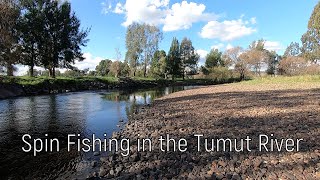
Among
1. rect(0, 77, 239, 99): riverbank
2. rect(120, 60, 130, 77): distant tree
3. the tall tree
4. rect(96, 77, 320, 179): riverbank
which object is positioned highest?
the tall tree

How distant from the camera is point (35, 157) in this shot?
25.7 feet

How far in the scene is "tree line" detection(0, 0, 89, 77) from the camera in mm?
42219

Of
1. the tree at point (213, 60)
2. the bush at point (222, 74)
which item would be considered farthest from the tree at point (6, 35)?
the tree at point (213, 60)

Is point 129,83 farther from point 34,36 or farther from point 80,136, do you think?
point 80,136

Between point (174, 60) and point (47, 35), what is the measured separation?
3941cm

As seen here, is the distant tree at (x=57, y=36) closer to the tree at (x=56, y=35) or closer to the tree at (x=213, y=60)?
the tree at (x=56, y=35)

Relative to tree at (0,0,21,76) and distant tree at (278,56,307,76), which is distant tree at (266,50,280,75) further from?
tree at (0,0,21,76)

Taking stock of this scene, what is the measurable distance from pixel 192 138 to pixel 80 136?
4.86 meters

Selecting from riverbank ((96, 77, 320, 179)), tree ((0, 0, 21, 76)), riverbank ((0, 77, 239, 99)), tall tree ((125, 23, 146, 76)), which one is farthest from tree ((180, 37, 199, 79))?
riverbank ((96, 77, 320, 179))

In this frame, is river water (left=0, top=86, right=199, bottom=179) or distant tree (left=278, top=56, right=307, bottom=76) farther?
distant tree (left=278, top=56, right=307, bottom=76)

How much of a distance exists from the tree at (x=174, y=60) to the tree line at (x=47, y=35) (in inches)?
1225

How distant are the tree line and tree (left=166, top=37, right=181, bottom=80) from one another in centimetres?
3111

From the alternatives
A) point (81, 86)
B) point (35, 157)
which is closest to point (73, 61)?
point (81, 86)

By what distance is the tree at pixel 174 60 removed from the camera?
76.4 meters
